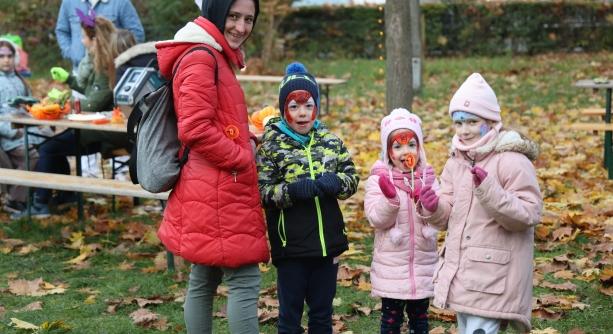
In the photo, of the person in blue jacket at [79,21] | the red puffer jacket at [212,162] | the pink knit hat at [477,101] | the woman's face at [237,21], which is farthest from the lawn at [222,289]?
the person in blue jacket at [79,21]

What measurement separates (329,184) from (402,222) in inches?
15.7

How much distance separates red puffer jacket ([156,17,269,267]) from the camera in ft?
13.6

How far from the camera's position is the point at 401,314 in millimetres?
4613

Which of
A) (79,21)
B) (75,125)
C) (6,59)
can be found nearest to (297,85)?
(75,125)

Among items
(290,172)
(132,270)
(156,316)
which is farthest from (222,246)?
(132,270)

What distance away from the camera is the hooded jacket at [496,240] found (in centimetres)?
397

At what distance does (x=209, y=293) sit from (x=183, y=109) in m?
0.91

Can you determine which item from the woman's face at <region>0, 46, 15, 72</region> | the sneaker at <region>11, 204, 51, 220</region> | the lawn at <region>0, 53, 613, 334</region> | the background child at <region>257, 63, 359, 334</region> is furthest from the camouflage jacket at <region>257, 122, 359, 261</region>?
the woman's face at <region>0, 46, 15, 72</region>

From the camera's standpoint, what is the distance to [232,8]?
4258mm

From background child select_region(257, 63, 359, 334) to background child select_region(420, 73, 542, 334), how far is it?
53 cm

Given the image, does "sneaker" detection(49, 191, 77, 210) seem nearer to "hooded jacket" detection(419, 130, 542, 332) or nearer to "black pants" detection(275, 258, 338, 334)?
"black pants" detection(275, 258, 338, 334)

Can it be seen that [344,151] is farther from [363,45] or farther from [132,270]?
[363,45]

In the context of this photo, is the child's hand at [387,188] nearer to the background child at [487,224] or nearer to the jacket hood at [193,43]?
the background child at [487,224]

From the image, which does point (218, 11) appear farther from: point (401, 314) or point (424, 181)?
point (401, 314)
